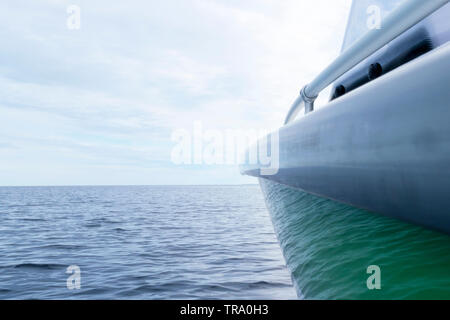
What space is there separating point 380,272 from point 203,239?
7.11 metres

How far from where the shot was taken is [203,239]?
8.96 m

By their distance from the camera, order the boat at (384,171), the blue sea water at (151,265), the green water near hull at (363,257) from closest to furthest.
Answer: the boat at (384,171) < the green water near hull at (363,257) < the blue sea water at (151,265)

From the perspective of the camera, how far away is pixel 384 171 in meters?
2.14

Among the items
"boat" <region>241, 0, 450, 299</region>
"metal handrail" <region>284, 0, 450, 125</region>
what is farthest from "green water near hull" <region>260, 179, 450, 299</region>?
"metal handrail" <region>284, 0, 450, 125</region>

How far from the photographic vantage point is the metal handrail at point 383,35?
8.09 ft

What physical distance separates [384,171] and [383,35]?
4.23ft

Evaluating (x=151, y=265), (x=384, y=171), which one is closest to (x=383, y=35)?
(x=384, y=171)

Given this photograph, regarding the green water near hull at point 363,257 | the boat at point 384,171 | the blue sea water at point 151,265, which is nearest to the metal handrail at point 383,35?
the boat at point 384,171

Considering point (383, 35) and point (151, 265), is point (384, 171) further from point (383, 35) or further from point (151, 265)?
point (151, 265)

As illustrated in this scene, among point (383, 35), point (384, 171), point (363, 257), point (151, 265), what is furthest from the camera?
point (151, 265)

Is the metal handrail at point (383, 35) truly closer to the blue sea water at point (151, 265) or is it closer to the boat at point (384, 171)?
the boat at point (384, 171)

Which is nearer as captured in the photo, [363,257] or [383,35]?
[363,257]
